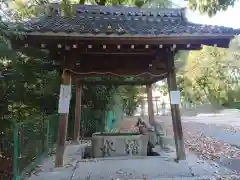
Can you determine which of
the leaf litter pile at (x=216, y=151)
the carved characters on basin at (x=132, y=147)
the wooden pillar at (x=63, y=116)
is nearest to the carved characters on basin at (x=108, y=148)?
the carved characters on basin at (x=132, y=147)

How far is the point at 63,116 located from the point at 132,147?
6.83ft

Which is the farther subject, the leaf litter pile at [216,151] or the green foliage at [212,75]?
the green foliage at [212,75]

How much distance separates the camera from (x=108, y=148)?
7.40 metres

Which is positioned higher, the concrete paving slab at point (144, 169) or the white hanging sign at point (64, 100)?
the white hanging sign at point (64, 100)

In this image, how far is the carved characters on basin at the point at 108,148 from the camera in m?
7.39

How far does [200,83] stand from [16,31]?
24.9m

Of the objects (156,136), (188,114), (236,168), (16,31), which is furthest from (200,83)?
(16,31)

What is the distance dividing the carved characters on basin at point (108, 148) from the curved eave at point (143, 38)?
278 centimetres

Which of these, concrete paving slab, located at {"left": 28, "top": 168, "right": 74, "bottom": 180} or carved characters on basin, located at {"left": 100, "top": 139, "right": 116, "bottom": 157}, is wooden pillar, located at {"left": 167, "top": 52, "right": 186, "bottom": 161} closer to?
carved characters on basin, located at {"left": 100, "top": 139, "right": 116, "bottom": 157}

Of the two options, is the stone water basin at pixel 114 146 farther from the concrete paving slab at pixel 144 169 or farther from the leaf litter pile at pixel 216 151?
the leaf litter pile at pixel 216 151

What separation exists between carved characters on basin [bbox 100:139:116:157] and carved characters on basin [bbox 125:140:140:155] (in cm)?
36

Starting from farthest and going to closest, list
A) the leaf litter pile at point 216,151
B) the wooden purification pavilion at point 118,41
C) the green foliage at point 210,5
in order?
the leaf litter pile at point 216,151, the green foliage at point 210,5, the wooden purification pavilion at point 118,41

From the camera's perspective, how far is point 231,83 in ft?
87.9

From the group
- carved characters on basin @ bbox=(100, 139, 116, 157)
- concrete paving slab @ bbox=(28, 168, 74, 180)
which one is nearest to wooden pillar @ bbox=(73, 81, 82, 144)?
carved characters on basin @ bbox=(100, 139, 116, 157)
